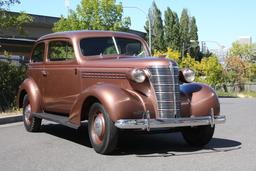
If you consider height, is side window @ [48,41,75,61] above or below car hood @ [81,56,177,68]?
above

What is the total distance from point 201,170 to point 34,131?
16.6 feet

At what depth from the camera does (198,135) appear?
340 inches

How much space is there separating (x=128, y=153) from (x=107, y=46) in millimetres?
2229

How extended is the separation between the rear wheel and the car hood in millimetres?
2470

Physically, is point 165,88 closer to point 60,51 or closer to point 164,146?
point 164,146

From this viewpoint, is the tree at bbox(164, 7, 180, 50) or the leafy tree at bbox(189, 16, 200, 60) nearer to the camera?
the tree at bbox(164, 7, 180, 50)

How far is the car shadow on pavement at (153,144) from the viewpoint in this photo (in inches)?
316

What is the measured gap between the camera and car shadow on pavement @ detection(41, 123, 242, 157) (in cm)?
803

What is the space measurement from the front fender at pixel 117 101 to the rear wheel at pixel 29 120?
9.64 ft

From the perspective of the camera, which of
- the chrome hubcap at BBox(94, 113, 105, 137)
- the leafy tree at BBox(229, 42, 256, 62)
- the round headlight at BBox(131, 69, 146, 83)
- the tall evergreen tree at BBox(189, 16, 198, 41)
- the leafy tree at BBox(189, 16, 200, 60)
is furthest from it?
the leafy tree at BBox(229, 42, 256, 62)

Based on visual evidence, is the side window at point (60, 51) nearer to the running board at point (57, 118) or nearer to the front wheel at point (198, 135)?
the running board at point (57, 118)

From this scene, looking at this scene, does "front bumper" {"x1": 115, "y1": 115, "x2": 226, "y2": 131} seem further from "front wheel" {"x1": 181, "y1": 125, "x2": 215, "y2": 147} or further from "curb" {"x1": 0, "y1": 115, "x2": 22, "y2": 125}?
"curb" {"x1": 0, "y1": 115, "x2": 22, "y2": 125}

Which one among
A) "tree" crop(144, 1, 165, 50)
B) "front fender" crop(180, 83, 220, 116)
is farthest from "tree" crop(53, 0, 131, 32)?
"tree" crop(144, 1, 165, 50)

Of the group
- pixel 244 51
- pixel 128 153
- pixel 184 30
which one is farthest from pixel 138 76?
pixel 244 51
